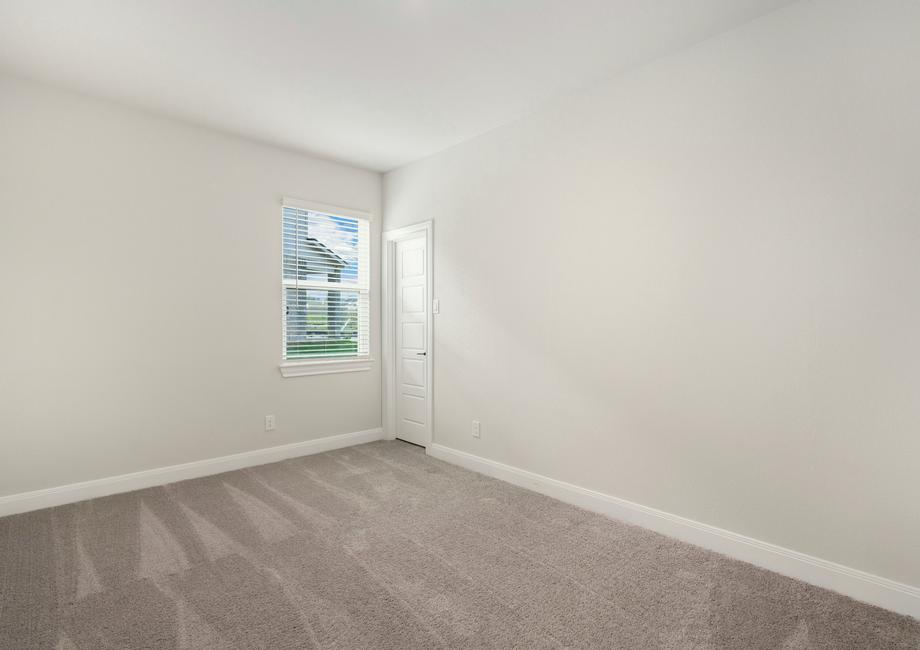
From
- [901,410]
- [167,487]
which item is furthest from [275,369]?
[901,410]

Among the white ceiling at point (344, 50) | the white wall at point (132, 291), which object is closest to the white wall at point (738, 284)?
the white ceiling at point (344, 50)

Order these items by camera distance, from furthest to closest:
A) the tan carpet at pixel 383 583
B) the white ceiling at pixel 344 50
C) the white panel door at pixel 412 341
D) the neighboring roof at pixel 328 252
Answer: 1. the white panel door at pixel 412 341
2. the neighboring roof at pixel 328 252
3. the white ceiling at pixel 344 50
4. the tan carpet at pixel 383 583

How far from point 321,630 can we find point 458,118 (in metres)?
3.21

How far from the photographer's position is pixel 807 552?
2197 millimetres

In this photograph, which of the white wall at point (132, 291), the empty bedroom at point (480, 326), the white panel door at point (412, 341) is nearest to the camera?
the empty bedroom at point (480, 326)

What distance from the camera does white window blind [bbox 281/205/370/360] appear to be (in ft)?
13.5

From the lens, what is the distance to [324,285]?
4.33 meters

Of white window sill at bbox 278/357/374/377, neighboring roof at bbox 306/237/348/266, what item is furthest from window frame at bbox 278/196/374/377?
neighboring roof at bbox 306/237/348/266

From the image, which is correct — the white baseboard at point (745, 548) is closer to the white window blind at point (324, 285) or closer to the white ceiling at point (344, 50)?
the white window blind at point (324, 285)

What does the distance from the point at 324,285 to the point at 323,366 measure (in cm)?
75

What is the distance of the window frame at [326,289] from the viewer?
4074mm

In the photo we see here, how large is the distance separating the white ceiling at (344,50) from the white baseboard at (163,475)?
260cm

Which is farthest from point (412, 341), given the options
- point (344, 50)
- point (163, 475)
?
point (344, 50)

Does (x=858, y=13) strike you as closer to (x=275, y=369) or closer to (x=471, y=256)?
(x=471, y=256)
